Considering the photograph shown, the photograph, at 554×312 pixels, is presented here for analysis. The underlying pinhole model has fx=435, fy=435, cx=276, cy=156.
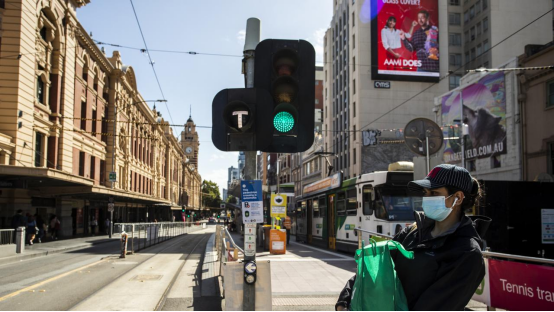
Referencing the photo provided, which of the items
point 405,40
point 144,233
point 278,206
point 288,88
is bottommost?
point 144,233

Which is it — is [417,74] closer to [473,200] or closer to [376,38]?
[376,38]

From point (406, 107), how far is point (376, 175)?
36772mm

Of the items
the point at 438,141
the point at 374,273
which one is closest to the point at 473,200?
the point at 374,273

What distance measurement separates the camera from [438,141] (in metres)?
14.8

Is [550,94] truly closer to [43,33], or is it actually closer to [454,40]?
[43,33]

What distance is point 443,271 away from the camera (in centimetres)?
242

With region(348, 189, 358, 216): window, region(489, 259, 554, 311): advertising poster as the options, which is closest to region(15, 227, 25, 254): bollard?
region(348, 189, 358, 216): window

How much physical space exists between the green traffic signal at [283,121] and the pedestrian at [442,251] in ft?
8.09

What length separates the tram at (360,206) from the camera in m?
14.8

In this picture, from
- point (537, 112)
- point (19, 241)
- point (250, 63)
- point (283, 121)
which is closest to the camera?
point (283, 121)

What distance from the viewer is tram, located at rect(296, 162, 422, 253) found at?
48.6ft

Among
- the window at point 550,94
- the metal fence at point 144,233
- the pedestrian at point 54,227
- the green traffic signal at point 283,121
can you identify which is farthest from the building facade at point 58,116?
the window at point 550,94

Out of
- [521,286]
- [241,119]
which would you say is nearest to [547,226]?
[521,286]

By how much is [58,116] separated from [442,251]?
30.5m
